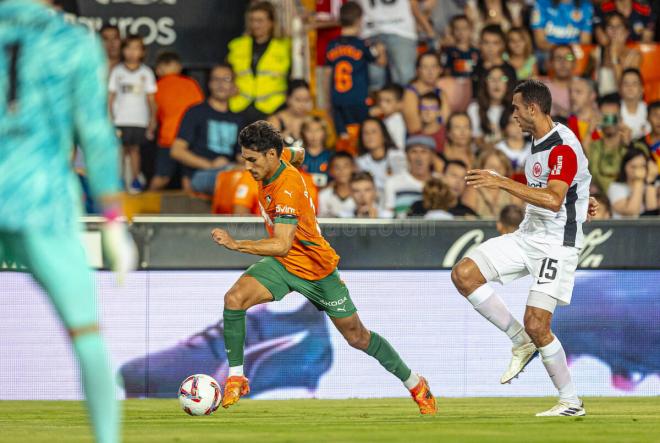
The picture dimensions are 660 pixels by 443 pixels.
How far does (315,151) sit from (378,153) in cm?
80

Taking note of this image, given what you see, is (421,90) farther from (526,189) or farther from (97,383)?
(97,383)

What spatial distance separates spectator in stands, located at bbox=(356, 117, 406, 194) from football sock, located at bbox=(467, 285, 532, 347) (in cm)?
436

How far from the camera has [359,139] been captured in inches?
559

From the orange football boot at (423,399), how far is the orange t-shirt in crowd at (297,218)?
1.16 metres

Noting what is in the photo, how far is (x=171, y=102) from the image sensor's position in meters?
14.6

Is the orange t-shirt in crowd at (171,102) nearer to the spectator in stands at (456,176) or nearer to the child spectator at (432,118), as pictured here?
the child spectator at (432,118)

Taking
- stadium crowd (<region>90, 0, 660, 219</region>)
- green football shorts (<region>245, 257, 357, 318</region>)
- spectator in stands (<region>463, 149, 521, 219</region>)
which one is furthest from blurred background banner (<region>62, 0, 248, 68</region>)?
green football shorts (<region>245, 257, 357, 318</region>)

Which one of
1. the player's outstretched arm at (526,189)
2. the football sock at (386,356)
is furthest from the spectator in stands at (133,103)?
the player's outstretched arm at (526,189)

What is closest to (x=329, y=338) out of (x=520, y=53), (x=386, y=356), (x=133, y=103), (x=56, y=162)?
(x=386, y=356)

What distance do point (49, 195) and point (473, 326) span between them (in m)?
7.07

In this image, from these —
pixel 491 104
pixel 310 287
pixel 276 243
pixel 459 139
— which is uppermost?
pixel 491 104

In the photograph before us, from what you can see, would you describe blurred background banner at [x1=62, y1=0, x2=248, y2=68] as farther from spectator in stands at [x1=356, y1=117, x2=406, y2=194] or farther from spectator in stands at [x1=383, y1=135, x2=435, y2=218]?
spectator in stands at [x1=383, y1=135, x2=435, y2=218]

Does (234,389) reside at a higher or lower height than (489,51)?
lower

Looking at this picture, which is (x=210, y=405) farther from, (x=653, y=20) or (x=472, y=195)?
(x=653, y=20)
